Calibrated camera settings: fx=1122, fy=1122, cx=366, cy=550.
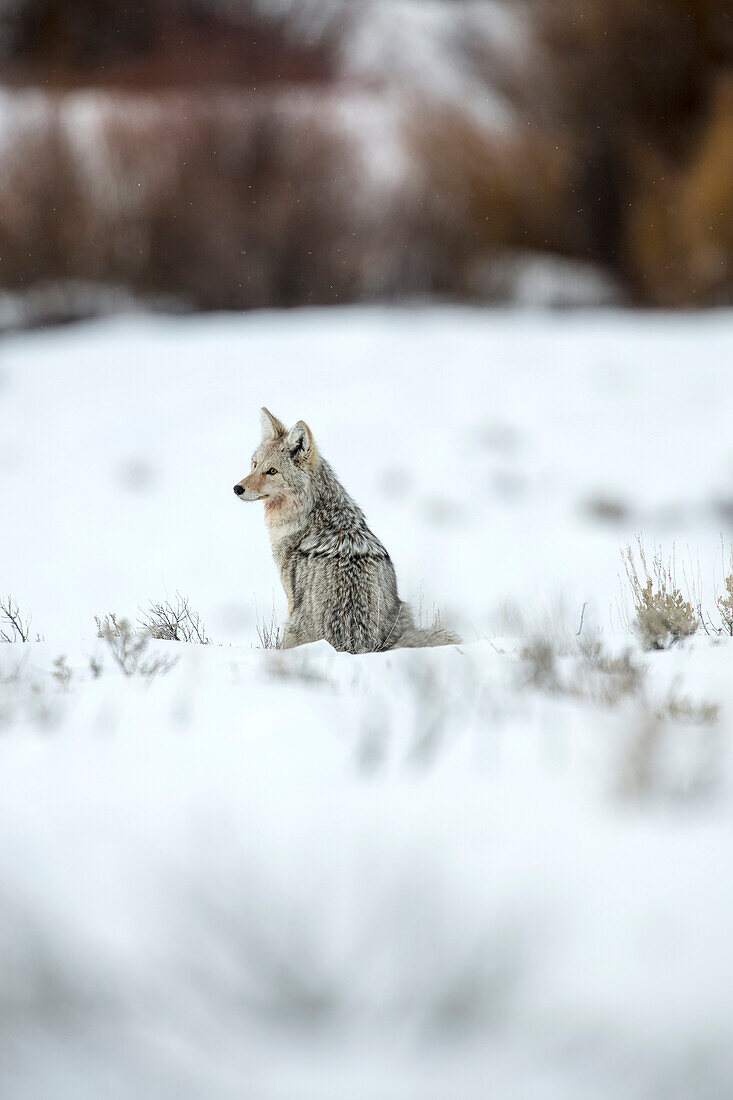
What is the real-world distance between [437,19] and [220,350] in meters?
8.72

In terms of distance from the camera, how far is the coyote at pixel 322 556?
226 inches

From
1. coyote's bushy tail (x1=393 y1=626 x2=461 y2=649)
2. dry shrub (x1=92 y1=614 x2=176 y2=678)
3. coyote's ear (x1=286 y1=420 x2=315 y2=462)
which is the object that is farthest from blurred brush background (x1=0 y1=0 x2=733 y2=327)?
dry shrub (x1=92 y1=614 x2=176 y2=678)

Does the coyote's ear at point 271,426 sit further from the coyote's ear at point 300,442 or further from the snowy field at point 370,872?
the snowy field at point 370,872

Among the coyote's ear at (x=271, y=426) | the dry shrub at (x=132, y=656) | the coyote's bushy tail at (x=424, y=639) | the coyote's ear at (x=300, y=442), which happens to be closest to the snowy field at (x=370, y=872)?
the dry shrub at (x=132, y=656)

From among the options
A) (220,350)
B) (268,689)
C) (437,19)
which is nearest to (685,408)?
(220,350)

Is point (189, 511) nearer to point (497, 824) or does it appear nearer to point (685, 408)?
point (685, 408)

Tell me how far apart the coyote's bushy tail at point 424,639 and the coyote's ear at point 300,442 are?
1096 mm

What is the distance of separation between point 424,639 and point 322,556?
2.28ft

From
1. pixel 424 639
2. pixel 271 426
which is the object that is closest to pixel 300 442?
pixel 271 426

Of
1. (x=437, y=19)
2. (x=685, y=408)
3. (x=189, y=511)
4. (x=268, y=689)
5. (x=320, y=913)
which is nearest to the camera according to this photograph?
(x=320, y=913)

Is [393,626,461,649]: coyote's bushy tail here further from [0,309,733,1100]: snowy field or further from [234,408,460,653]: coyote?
[0,309,733,1100]: snowy field

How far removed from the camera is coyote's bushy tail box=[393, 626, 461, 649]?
586 cm

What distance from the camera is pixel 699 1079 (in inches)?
92.8

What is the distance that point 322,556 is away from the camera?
5871 millimetres
